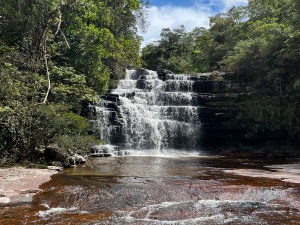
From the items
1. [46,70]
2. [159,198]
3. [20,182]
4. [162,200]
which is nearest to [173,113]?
[46,70]

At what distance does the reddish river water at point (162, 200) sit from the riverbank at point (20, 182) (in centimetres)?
29

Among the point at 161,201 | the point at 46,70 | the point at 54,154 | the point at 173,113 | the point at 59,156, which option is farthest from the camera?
the point at 173,113

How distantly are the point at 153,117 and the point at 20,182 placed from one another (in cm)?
1379

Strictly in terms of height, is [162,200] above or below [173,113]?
below

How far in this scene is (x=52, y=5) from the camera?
13.6 metres

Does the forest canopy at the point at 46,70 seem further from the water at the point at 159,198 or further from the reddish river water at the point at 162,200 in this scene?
the reddish river water at the point at 162,200

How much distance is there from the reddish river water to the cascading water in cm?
970

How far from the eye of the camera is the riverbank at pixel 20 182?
7168 mm

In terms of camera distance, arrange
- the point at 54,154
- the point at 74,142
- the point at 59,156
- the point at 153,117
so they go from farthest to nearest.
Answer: the point at 153,117
the point at 54,154
the point at 59,156
the point at 74,142

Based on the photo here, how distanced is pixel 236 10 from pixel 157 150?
2272 cm

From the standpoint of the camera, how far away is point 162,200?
7.41m

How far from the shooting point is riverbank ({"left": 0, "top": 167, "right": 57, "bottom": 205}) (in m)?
7.17

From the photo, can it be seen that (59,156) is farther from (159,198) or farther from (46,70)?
(159,198)

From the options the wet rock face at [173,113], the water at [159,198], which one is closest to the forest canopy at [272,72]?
the wet rock face at [173,113]
